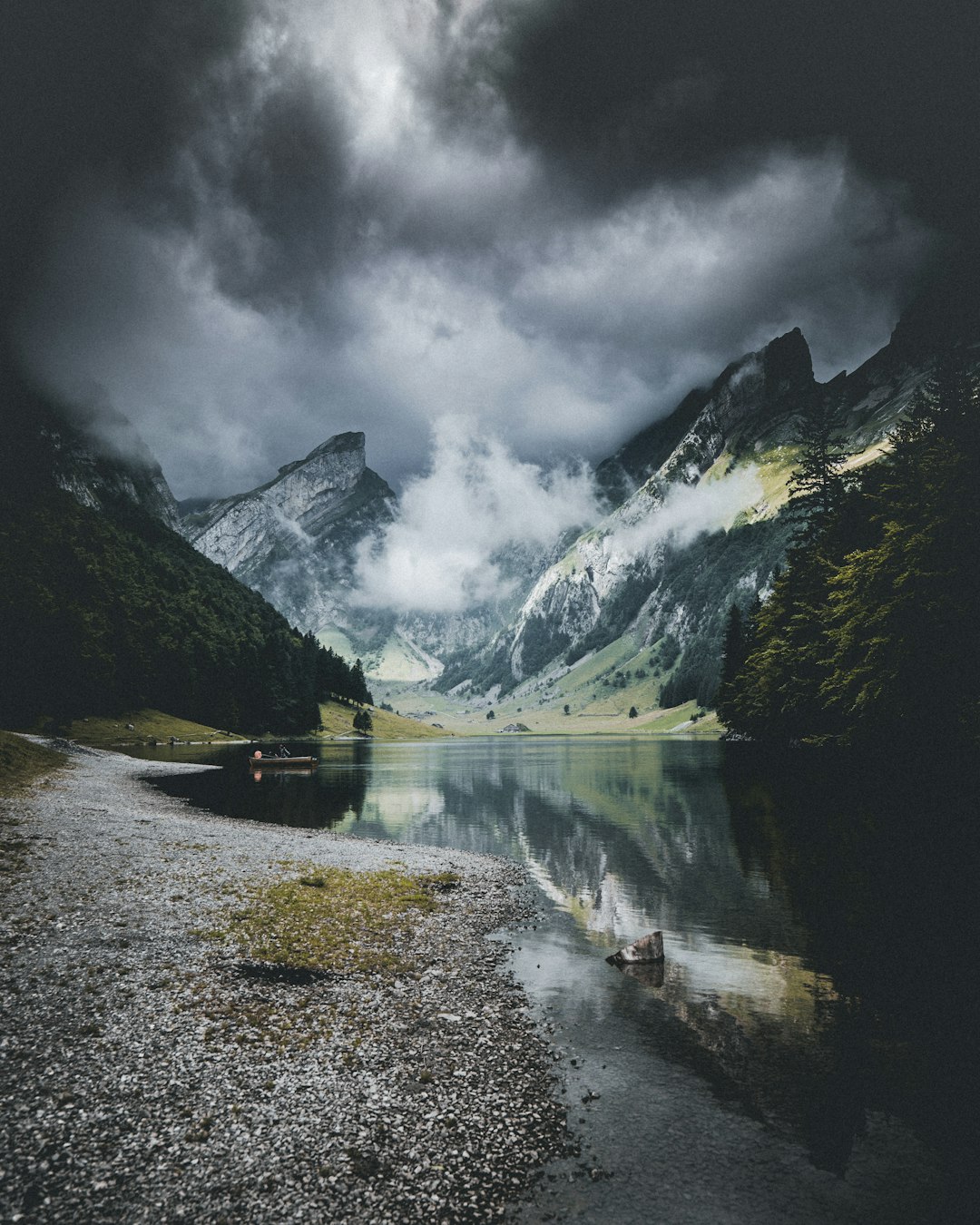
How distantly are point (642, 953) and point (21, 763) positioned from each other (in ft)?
212

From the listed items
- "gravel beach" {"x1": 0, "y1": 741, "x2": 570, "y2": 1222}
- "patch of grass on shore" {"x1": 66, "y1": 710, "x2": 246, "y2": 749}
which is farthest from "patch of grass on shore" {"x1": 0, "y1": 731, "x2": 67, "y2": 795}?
"patch of grass on shore" {"x1": 66, "y1": 710, "x2": 246, "y2": 749}

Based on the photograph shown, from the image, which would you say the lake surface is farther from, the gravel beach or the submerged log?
the gravel beach

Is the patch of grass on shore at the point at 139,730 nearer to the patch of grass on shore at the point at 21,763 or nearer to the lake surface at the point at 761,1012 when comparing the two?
the patch of grass on shore at the point at 21,763

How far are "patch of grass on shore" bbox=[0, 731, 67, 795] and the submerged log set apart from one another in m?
46.7

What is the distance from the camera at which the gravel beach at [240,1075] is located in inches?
377

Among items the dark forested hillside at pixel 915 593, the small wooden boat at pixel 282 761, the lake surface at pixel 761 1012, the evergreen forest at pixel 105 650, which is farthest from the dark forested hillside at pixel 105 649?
the dark forested hillside at pixel 915 593

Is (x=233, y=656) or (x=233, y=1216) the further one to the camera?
(x=233, y=656)

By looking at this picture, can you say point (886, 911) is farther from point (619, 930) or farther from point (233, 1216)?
point (233, 1216)

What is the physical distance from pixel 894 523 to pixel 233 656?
17029cm

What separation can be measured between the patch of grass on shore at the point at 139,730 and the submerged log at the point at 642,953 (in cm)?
11163

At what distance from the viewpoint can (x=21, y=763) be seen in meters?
60.9

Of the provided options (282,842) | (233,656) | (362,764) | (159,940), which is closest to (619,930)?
(159,940)

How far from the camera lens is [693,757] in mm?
130750

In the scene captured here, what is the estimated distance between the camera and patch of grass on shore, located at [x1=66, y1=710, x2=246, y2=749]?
119 metres
